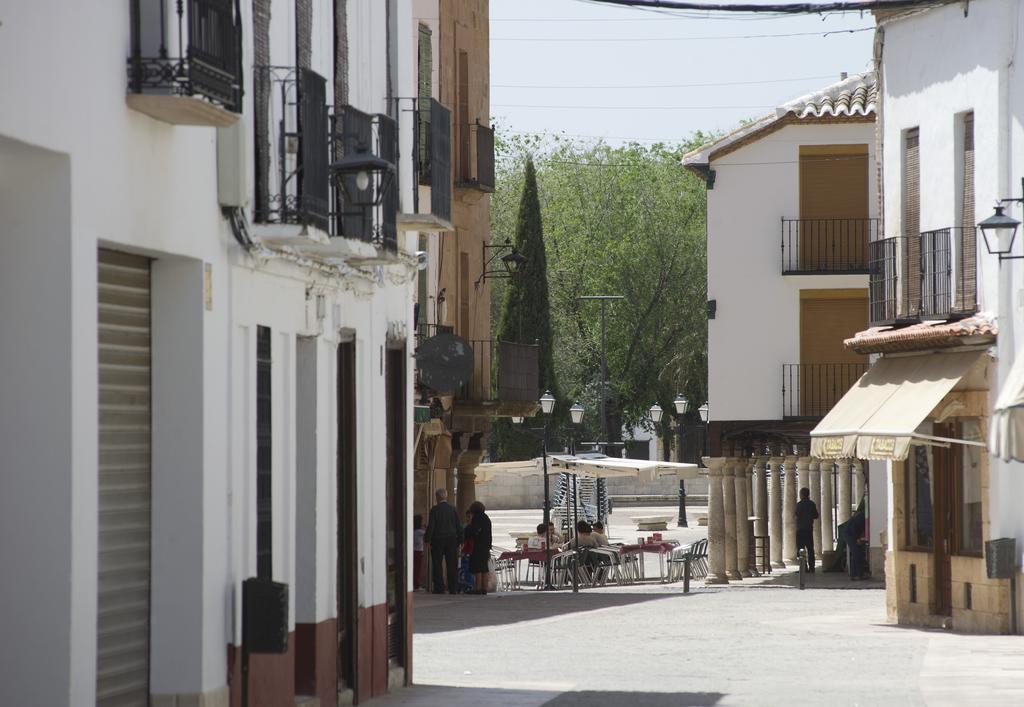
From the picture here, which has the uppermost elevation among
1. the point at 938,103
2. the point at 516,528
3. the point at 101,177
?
the point at 938,103

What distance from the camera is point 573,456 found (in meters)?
42.2

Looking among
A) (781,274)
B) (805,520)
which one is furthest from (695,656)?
(781,274)

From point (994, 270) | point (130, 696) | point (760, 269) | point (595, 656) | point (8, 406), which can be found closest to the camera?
point (8, 406)

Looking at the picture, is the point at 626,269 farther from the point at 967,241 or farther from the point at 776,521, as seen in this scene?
the point at 967,241

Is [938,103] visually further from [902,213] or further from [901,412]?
[901,412]

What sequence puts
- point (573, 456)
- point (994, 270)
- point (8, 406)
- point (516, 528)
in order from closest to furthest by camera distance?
1. point (8, 406)
2. point (994, 270)
3. point (573, 456)
4. point (516, 528)

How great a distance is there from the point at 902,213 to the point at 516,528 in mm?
35875

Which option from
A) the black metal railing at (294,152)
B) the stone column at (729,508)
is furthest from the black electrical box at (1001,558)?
the stone column at (729,508)

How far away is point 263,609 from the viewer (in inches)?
513

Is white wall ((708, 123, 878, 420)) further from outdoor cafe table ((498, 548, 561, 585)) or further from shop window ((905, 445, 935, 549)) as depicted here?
shop window ((905, 445, 935, 549))

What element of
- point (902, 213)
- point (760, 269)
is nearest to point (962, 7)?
point (902, 213)

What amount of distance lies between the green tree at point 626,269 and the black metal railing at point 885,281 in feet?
148

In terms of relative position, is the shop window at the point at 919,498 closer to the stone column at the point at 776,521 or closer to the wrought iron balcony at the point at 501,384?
the wrought iron balcony at the point at 501,384

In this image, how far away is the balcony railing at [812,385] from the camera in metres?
38.7
